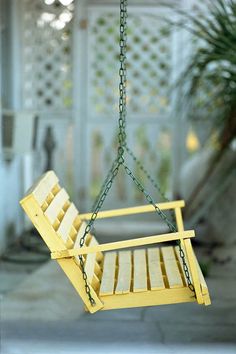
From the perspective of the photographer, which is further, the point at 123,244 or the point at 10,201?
the point at 10,201

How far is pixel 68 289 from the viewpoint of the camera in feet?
13.0

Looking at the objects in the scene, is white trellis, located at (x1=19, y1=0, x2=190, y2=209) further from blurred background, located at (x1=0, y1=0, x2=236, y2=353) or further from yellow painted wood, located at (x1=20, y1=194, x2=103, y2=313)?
yellow painted wood, located at (x1=20, y1=194, x2=103, y2=313)

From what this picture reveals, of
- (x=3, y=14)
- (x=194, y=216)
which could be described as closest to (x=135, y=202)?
(x=194, y=216)

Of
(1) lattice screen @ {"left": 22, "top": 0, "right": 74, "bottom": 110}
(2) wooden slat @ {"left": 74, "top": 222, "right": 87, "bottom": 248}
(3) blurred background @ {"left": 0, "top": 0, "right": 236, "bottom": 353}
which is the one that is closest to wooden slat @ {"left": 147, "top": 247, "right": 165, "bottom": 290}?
(2) wooden slat @ {"left": 74, "top": 222, "right": 87, "bottom": 248}

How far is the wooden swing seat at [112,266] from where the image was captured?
2.48 meters

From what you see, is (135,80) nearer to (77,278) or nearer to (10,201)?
(10,201)

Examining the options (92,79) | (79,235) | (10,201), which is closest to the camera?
(79,235)

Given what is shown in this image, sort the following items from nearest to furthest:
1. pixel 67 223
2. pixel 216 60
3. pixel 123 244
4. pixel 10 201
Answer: pixel 123 244
pixel 67 223
pixel 216 60
pixel 10 201

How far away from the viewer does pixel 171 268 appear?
2.82 meters

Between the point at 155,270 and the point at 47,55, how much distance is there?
3.70 meters

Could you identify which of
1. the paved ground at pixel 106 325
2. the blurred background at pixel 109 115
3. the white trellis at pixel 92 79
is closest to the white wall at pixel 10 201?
the blurred background at pixel 109 115

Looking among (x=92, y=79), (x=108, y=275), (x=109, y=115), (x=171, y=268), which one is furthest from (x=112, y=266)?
(x=92, y=79)

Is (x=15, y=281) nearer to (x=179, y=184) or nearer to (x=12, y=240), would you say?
(x=12, y=240)

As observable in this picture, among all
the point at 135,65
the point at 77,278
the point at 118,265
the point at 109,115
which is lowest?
the point at 118,265
